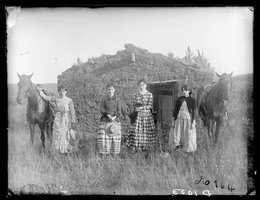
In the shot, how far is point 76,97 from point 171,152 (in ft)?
2.51

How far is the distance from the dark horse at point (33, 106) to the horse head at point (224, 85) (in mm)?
1211

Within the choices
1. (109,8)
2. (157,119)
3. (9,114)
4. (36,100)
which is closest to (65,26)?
(109,8)

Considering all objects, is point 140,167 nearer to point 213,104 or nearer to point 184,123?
point 184,123

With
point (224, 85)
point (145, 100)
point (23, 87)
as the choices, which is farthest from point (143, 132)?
point (23, 87)

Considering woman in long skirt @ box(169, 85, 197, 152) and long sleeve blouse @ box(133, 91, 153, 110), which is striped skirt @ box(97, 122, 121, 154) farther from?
woman in long skirt @ box(169, 85, 197, 152)

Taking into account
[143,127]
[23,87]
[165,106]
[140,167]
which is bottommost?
[140,167]

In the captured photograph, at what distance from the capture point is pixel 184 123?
279cm

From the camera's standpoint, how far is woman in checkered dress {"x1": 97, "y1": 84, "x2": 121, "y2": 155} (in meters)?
2.79

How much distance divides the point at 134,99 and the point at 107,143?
359mm

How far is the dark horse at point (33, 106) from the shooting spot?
9.22ft

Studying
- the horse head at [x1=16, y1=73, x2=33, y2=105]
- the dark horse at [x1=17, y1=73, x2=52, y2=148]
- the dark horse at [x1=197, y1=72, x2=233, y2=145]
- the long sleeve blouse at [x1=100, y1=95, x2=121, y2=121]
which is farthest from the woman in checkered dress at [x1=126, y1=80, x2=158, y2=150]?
the horse head at [x1=16, y1=73, x2=33, y2=105]

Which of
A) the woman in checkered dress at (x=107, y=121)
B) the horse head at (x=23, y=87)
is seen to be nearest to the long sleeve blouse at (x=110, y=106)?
the woman in checkered dress at (x=107, y=121)

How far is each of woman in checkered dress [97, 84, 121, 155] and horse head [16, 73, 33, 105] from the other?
54cm

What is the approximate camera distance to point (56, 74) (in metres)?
2.80
